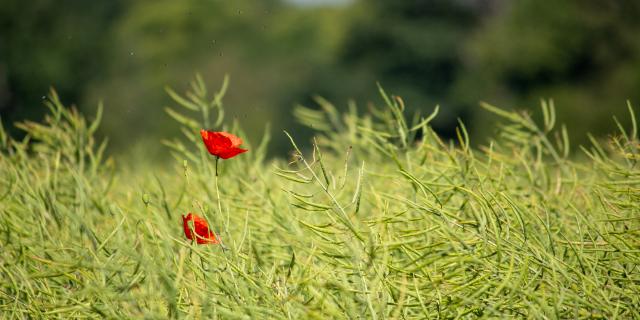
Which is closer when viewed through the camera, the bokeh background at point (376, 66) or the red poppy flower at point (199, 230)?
the red poppy flower at point (199, 230)

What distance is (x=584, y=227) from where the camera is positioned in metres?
1.40

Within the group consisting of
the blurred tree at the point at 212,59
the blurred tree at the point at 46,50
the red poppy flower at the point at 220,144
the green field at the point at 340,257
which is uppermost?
the red poppy flower at the point at 220,144

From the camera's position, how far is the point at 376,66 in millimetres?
19172

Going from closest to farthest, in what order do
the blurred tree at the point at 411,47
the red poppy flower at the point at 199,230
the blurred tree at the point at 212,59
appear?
1. the red poppy flower at the point at 199,230
2. the blurred tree at the point at 212,59
3. the blurred tree at the point at 411,47

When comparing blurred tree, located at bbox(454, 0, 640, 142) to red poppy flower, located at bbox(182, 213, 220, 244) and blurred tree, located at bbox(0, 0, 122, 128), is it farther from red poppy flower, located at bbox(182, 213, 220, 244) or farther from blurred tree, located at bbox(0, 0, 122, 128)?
red poppy flower, located at bbox(182, 213, 220, 244)

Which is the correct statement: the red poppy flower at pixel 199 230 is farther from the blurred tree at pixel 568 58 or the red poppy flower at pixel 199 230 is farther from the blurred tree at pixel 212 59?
the blurred tree at pixel 568 58

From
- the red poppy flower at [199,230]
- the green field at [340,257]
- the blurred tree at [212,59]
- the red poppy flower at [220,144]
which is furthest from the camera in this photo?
the blurred tree at [212,59]

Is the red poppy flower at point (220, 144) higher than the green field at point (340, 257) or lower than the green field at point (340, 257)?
higher

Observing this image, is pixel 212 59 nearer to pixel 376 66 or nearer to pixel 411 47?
pixel 376 66

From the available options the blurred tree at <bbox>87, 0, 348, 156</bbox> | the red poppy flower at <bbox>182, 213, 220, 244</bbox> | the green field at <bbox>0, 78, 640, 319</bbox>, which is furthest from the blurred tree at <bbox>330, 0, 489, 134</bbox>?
the red poppy flower at <bbox>182, 213, 220, 244</bbox>

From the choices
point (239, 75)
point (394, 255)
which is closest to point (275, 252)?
point (394, 255)

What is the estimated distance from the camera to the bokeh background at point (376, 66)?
1141cm

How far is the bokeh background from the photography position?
1141 cm

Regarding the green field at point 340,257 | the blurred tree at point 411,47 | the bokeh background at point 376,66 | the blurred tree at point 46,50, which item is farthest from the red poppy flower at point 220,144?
the blurred tree at point 411,47
